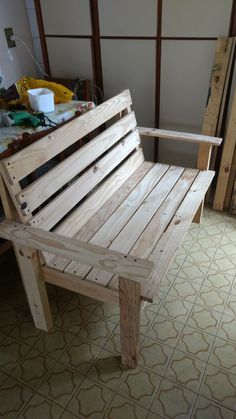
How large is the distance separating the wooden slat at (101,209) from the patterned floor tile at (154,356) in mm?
584

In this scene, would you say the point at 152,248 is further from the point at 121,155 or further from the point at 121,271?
the point at 121,155

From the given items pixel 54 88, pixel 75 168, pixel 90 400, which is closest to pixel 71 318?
pixel 90 400

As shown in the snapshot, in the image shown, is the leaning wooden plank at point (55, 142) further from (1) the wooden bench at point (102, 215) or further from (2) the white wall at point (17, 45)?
(2) the white wall at point (17, 45)

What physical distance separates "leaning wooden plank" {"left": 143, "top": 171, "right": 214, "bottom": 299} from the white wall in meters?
1.90

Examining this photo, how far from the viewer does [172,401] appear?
55.9 inches

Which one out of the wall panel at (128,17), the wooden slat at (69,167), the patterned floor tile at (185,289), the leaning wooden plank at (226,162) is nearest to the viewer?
the wooden slat at (69,167)

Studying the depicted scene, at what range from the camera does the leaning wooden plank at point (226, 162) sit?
2.26 metres

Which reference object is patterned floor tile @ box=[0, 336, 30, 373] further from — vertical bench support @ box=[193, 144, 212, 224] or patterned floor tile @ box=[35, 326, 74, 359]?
vertical bench support @ box=[193, 144, 212, 224]

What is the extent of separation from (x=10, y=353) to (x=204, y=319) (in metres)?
1.00

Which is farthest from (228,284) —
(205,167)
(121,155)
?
(121,155)

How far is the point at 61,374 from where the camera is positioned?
1528mm

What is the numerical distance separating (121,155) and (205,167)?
56 cm

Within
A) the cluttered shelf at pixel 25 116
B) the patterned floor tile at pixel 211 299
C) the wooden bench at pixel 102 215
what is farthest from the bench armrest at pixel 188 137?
the patterned floor tile at pixel 211 299

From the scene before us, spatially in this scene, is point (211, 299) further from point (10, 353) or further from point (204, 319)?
point (10, 353)
